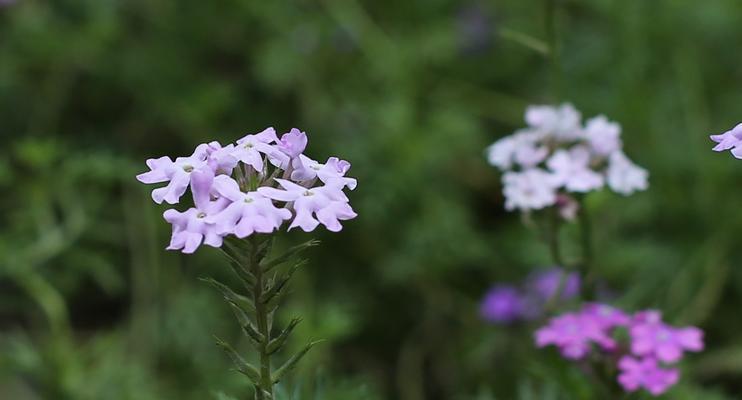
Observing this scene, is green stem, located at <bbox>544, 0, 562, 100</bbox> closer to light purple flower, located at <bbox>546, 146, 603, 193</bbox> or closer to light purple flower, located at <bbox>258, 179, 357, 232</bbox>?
light purple flower, located at <bbox>546, 146, 603, 193</bbox>

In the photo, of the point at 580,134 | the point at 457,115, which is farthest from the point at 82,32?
the point at 580,134

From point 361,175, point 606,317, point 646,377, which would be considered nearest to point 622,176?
point 606,317

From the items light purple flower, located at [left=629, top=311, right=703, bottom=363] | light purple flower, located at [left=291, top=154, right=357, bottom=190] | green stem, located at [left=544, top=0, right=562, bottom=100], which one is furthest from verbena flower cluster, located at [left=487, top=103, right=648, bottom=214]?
light purple flower, located at [left=291, top=154, right=357, bottom=190]

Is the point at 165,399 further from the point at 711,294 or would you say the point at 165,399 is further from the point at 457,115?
the point at 711,294

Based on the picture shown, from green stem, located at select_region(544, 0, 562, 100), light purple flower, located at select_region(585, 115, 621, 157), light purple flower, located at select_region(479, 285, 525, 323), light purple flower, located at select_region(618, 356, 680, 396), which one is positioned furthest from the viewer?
light purple flower, located at select_region(479, 285, 525, 323)

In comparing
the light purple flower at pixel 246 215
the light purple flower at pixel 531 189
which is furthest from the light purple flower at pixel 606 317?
the light purple flower at pixel 246 215

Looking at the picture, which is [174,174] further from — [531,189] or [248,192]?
[531,189]
